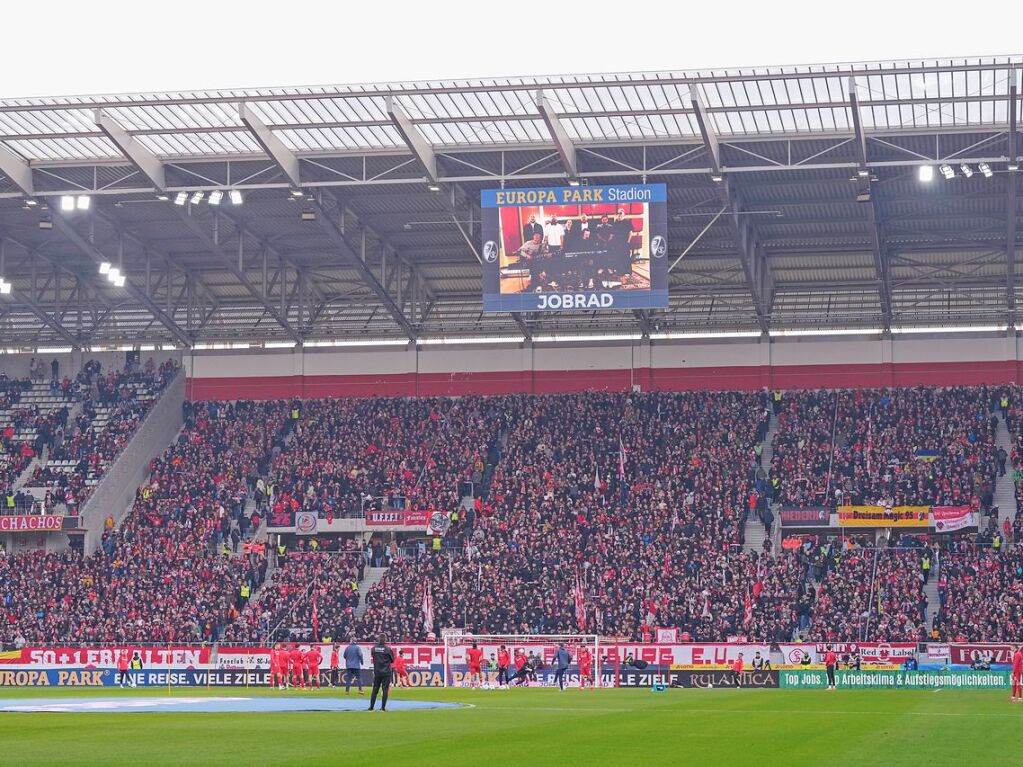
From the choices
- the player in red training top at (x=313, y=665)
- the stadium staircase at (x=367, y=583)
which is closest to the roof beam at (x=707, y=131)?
the player in red training top at (x=313, y=665)

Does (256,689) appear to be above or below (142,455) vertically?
below

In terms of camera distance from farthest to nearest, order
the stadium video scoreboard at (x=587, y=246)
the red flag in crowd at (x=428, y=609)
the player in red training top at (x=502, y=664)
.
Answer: the red flag in crowd at (x=428, y=609)
the stadium video scoreboard at (x=587, y=246)
the player in red training top at (x=502, y=664)

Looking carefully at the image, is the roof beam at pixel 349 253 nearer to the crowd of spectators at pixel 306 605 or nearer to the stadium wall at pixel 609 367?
the stadium wall at pixel 609 367

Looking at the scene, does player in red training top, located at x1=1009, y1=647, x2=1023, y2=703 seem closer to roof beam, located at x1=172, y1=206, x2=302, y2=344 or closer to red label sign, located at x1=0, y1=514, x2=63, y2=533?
roof beam, located at x1=172, y1=206, x2=302, y2=344

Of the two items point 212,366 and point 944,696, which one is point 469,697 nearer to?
point 944,696

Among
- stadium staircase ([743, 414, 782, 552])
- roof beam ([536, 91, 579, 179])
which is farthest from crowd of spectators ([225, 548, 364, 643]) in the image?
roof beam ([536, 91, 579, 179])

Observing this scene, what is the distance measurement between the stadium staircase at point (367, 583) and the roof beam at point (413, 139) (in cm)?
1733

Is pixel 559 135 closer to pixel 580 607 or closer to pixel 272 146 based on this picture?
pixel 272 146

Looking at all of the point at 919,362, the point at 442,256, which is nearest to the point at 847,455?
the point at 919,362

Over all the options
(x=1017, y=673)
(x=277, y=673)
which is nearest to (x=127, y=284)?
(x=277, y=673)

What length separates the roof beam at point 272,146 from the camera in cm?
4659

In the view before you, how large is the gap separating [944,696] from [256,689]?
20501 millimetres

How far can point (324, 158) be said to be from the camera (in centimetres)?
5119

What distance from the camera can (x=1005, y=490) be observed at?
58.8 metres
